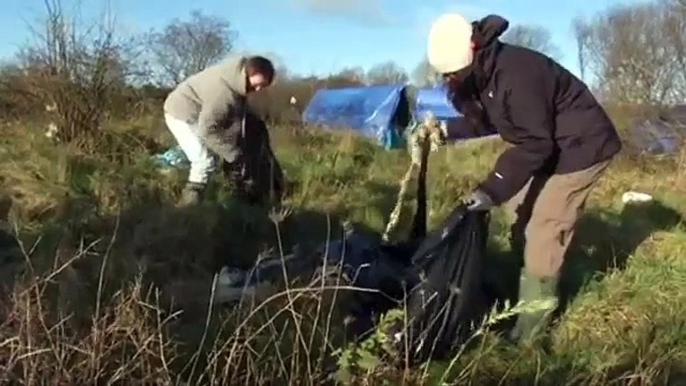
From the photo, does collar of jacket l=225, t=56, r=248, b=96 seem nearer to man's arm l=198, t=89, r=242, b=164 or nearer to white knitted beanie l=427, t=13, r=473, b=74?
man's arm l=198, t=89, r=242, b=164

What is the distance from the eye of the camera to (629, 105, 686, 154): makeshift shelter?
1310cm

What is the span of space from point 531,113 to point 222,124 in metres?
2.84

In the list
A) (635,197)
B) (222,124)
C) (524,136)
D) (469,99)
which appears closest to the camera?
(524,136)

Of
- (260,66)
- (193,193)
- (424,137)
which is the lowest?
(193,193)

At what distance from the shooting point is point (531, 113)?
466cm

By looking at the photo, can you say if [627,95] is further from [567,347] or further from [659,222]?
[567,347]

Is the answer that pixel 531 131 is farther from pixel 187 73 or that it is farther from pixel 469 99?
pixel 187 73

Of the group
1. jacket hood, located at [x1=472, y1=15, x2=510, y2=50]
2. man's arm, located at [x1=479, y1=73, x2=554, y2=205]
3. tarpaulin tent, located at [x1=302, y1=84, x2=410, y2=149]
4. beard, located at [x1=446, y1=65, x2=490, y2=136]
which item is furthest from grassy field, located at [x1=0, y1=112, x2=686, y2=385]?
tarpaulin tent, located at [x1=302, y1=84, x2=410, y2=149]

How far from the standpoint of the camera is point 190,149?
7.25 meters

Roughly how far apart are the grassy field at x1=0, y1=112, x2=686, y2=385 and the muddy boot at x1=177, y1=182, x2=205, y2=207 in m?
0.15

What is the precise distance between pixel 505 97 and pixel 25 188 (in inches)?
167

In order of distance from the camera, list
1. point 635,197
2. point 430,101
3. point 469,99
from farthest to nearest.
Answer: point 430,101
point 635,197
point 469,99

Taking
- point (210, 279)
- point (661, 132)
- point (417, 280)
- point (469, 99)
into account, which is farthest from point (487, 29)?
point (661, 132)

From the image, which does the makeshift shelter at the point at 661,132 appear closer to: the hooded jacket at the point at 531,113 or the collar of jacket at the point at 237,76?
the collar of jacket at the point at 237,76
